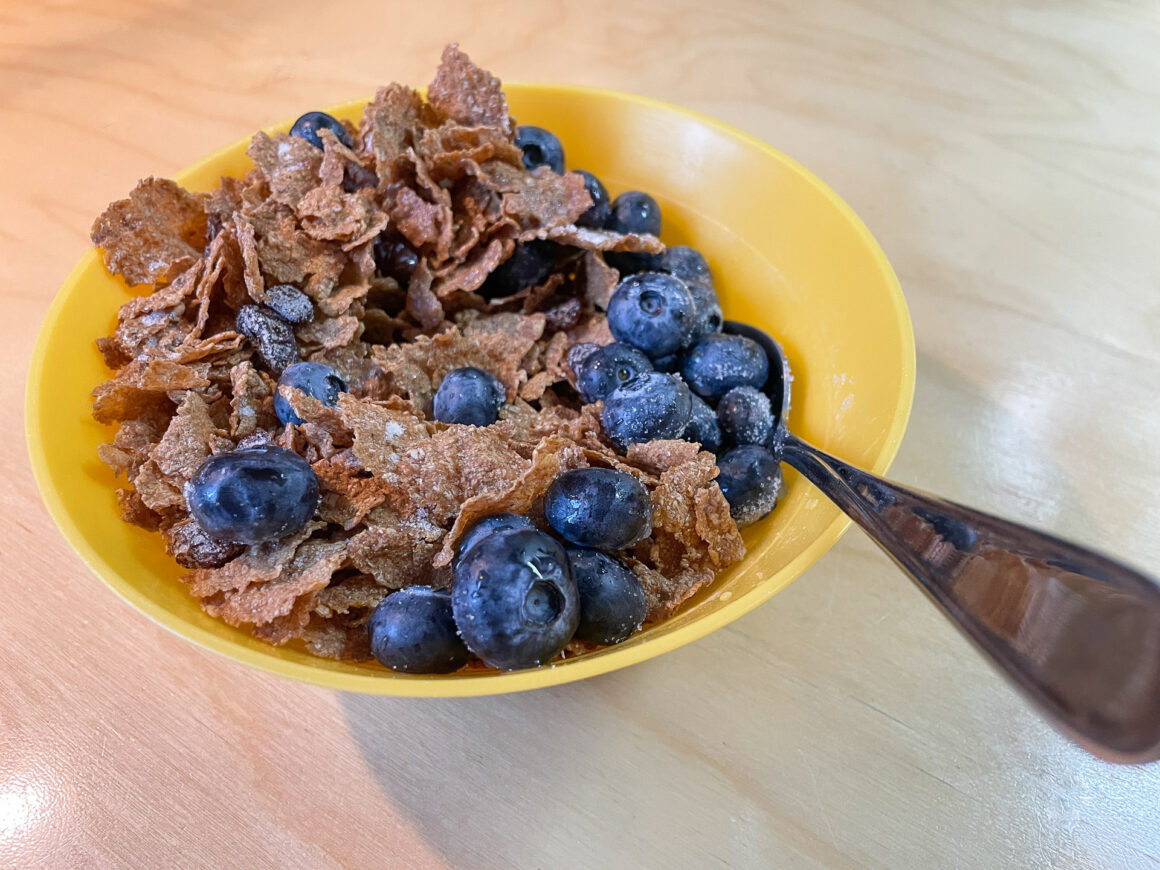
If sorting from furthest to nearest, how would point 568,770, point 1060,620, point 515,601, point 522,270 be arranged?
point 522,270 → point 568,770 → point 515,601 → point 1060,620

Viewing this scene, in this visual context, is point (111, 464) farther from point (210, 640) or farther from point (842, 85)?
point (842, 85)

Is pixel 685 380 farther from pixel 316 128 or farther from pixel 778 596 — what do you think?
pixel 316 128

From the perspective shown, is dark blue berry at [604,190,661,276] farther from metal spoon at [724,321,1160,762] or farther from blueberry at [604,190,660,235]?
metal spoon at [724,321,1160,762]

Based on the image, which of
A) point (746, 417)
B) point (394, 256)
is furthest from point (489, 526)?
point (394, 256)

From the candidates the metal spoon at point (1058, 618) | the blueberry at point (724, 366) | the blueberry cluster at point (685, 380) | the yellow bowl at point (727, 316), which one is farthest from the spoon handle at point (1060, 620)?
the blueberry at point (724, 366)

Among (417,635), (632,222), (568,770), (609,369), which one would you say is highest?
(632,222)
